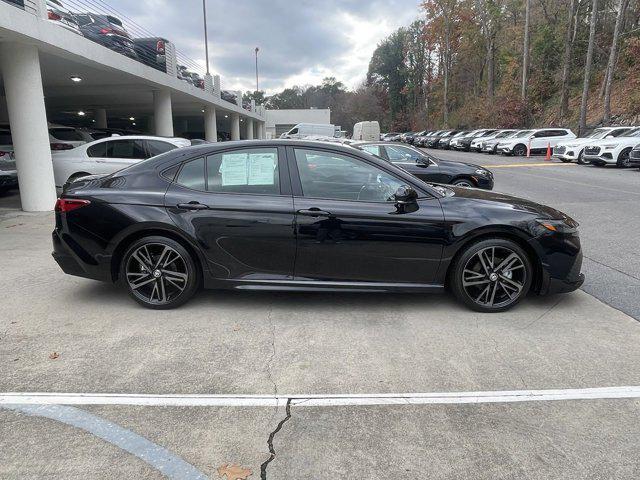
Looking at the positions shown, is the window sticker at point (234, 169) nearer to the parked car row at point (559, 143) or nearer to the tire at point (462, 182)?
the tire at point (462, 182)

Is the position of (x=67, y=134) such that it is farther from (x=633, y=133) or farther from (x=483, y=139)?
(x=483, y=139)

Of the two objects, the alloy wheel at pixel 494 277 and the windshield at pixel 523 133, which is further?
the windshield at pixel 523 133

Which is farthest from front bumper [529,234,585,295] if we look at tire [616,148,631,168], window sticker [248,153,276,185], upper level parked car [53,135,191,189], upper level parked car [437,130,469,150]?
upper level parked car [437,130,469,150]

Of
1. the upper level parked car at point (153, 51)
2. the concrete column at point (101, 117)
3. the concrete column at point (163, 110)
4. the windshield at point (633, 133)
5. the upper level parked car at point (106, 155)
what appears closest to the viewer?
the upper level parked car at point (106, 155)

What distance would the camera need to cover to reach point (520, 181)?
14844 mm

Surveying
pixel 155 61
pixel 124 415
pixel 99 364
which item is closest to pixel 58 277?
pixel 99 364

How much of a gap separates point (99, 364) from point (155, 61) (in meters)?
15.5

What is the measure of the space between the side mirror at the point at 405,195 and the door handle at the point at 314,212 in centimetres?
62

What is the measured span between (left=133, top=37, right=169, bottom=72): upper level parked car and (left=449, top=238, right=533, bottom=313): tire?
46.2 feet

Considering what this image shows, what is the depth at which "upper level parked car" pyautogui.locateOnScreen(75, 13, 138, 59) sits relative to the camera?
39.6 ft

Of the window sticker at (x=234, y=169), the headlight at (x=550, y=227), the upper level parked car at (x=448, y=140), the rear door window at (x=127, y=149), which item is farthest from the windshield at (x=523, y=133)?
the window sticker at (x=234, y=169)

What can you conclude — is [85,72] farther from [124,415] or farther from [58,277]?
[124,415]

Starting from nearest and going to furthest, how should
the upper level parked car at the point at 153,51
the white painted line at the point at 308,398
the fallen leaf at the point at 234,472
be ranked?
1. the fallen leaf at the point at 234,472
2. the white painted line at the point at 308,398
3. the upper level parked car at the point at 153,51

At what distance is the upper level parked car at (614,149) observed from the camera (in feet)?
61.5
